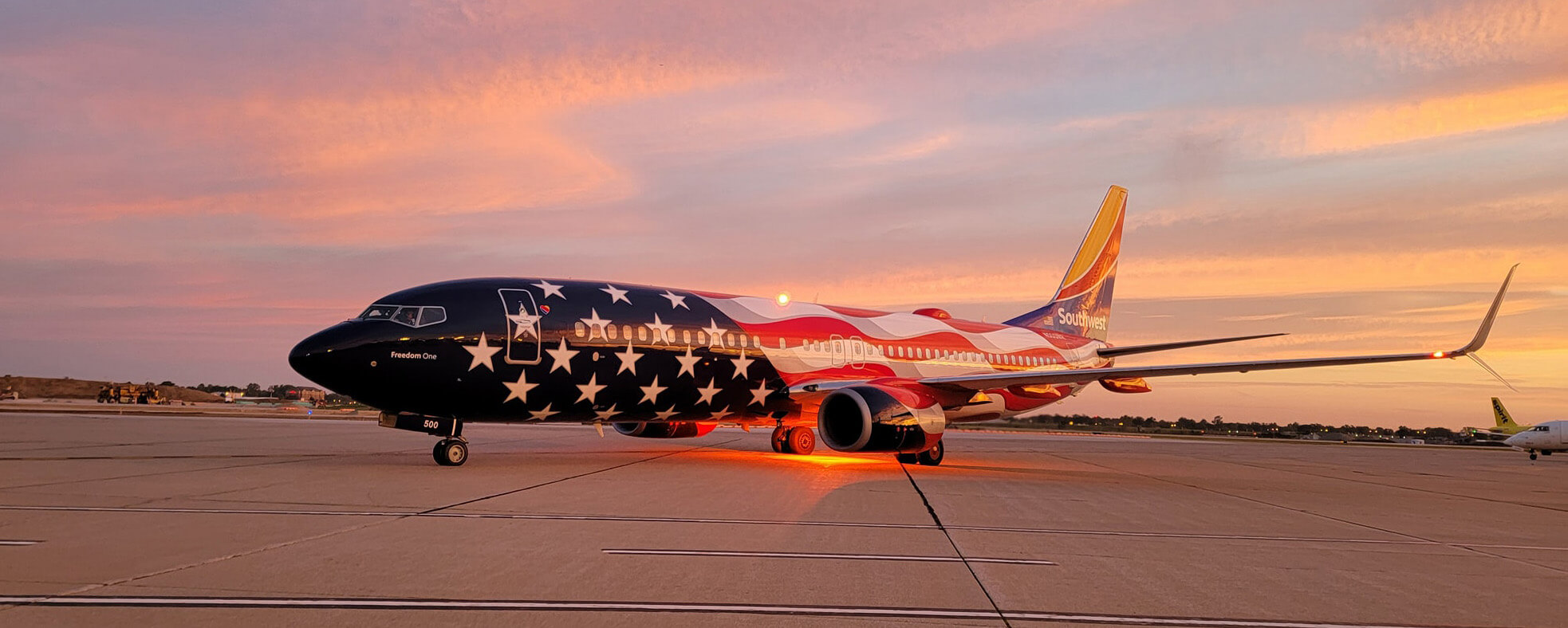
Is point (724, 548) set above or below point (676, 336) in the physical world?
below

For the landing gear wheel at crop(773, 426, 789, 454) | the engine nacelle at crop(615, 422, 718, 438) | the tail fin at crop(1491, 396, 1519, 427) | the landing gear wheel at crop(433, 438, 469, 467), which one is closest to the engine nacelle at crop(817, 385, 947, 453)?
the landing gear wheel at crop(773, 426, 789, 454)

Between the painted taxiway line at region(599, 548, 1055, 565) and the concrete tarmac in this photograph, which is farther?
the painted taxiway line at region(599, 548, 1055, 565)

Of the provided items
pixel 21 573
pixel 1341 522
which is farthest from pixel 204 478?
pixel 1341 522

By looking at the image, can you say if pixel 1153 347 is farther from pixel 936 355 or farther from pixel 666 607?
pixel 666 607

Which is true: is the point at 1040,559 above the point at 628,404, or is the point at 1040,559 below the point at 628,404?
below

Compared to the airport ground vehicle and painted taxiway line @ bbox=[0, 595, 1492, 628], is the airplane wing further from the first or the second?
the airport ground vehicle

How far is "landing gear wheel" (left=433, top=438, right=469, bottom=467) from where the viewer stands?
644 inches

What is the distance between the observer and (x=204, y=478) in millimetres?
12836

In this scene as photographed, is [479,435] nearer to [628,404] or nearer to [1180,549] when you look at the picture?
[628,404]

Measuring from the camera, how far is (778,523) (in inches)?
391

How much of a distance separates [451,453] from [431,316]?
242cm

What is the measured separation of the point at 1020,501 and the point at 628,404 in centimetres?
837

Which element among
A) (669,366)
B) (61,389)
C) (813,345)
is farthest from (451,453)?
(61,389)

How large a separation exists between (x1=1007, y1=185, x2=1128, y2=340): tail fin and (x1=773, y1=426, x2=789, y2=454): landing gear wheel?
10693 mm
